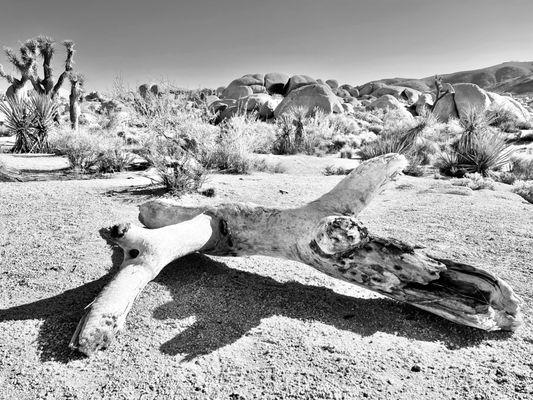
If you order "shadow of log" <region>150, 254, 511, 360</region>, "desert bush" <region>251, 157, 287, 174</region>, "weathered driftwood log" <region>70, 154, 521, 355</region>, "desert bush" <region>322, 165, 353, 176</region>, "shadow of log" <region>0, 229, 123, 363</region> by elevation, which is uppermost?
"weathered driftwood log" <region>70, 154, 521, 355</region>

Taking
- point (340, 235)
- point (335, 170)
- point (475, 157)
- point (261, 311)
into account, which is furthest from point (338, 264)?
point (475, 157)

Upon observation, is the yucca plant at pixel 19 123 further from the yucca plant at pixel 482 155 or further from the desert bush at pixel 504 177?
the desert bush at pixel 504 177

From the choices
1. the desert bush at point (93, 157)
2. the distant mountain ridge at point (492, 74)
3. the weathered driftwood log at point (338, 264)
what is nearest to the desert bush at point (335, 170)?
the desert bush at point (93, 157)

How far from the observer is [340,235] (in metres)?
2.78

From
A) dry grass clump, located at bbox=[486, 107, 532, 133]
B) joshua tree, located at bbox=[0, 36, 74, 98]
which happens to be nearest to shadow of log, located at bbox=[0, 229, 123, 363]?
joshua tree, located at bbox=[0, 36, 74, 98]

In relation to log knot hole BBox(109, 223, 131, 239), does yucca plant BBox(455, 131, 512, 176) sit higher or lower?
lower

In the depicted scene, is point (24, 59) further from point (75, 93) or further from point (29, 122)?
point (29, 122)

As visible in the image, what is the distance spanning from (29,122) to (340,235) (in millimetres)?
12394

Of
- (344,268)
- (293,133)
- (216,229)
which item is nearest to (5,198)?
(216,229)

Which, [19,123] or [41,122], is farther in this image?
[41,122]

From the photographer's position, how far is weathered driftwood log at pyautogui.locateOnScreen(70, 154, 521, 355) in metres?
2.57

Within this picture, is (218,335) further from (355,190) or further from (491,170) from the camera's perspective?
(491,170)

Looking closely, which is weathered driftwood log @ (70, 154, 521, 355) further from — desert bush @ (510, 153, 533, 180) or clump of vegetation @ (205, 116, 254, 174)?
desert bush @ (510, 153, 533, 180)

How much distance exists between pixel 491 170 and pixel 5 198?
1081 centimetres
